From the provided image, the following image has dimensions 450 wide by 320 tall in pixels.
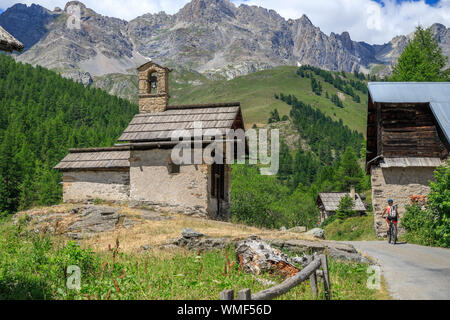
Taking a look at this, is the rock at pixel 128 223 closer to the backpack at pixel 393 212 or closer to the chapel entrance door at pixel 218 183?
the chapel entrance door at pixel 218 183

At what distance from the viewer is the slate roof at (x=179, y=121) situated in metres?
20.3

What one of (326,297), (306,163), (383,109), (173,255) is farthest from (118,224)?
(306,163)

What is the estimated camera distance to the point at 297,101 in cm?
19150

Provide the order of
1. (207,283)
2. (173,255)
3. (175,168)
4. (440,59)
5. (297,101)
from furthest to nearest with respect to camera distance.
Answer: (297,101) → (440,59) → (175,168) → (173,255) → (207,283)

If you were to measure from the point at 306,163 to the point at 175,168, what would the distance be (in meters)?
102

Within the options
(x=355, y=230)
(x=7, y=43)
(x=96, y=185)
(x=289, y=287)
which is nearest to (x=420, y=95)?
(x=355, y=230)

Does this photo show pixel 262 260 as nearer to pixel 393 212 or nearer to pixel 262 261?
pixel 262 261

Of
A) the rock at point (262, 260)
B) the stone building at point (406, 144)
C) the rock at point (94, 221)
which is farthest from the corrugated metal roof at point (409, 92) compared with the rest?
the rock at point (94, 221)

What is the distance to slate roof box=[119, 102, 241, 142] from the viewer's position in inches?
801

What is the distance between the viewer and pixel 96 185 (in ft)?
72.7

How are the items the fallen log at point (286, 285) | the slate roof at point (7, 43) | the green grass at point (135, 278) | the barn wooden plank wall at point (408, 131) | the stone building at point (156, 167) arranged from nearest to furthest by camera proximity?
the fallen log at point (286, 285) → the green grass at point (135, 278) → the slate roof at point (7, 43) → the stone building at point (156, 167) → the barn wooden plank wall at point (408, 131)

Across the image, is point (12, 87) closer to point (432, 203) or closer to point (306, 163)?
point (306, 163)

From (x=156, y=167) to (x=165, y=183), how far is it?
95 centimetres

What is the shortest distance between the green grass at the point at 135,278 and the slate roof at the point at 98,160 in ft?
36.6
